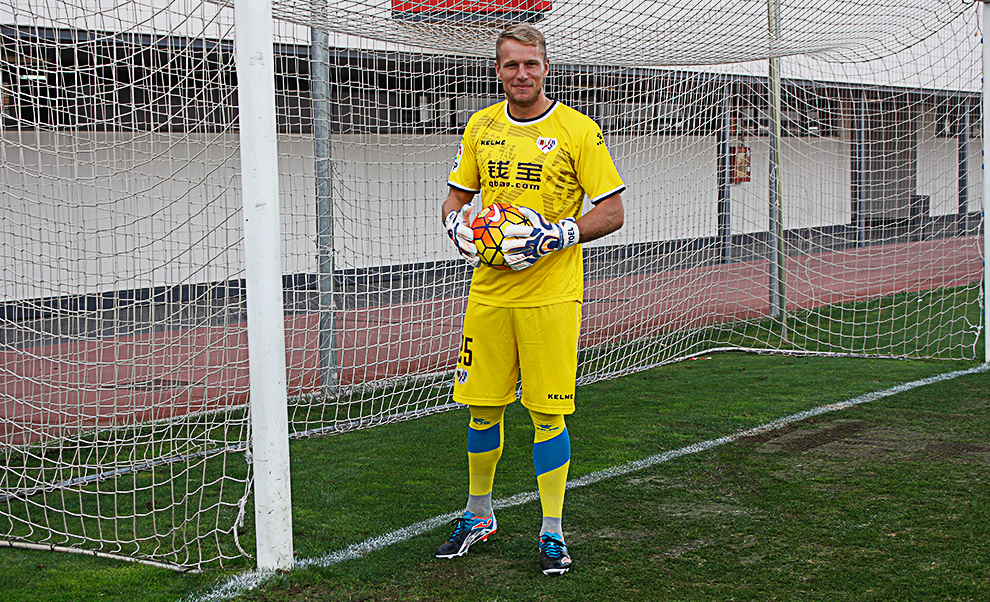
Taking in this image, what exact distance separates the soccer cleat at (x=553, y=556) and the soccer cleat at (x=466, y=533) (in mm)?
318

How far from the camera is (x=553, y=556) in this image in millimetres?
3127

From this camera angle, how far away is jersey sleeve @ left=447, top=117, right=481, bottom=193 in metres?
3.39

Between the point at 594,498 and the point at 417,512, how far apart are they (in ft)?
2.68

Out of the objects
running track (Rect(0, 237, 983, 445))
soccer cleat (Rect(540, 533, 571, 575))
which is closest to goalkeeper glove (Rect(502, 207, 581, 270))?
soccer cleat (Rect(540, 533, 571, 575))

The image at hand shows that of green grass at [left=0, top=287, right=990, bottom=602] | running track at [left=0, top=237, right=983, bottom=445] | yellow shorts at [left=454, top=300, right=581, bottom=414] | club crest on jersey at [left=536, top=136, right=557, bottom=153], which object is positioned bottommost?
green grass at [left=0, top=287, right=990, bottom=602]

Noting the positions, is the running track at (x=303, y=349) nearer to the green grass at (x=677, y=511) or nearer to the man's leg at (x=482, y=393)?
the green grass at (x=677, y=511)

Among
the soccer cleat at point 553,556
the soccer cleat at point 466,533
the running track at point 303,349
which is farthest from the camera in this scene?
the running track at point 303,349

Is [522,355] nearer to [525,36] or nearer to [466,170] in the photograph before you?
[466,170]

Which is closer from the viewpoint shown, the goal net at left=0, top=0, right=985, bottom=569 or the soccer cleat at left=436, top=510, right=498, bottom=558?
the soccer cleat at left=436, top=510, right=498, bottom=558

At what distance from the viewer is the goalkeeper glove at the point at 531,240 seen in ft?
9.86

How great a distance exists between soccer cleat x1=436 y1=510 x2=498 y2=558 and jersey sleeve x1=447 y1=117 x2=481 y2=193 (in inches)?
51.3

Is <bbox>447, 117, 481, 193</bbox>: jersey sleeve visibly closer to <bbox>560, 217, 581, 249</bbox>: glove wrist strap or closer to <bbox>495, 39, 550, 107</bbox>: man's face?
<bbox>495, 39, 550, 107</bbox>: man's face

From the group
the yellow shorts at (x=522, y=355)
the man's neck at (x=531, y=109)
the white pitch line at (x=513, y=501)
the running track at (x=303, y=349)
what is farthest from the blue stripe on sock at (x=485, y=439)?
the running track at (x=303, y=349)

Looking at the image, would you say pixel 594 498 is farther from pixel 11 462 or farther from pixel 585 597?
pixel 11 462
